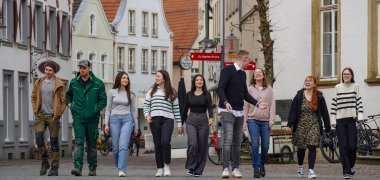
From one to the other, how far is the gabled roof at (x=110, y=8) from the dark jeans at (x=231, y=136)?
67509 mm

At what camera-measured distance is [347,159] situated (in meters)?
22.7

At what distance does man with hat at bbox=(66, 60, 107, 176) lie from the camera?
22016mm

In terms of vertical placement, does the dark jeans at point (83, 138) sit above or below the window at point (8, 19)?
below

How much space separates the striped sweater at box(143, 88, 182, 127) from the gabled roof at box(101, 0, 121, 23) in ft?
218

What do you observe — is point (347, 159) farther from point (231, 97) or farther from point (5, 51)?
point (5, 51)

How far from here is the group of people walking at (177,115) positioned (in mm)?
22047

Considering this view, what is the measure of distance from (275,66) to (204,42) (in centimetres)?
644

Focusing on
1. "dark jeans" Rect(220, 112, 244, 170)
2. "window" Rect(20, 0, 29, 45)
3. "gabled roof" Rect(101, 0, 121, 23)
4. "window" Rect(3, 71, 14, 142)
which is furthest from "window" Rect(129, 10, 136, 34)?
"dark jeans" Rect(220, 112, 244, 170)

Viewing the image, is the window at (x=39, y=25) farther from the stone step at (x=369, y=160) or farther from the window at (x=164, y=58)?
the window at (x=164, y=58)

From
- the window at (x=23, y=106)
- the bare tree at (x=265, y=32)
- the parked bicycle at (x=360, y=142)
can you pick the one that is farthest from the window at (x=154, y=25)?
the parked bicycle at (x=360, y=142)

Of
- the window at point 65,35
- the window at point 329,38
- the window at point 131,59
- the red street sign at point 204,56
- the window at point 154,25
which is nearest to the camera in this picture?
the red street sign at point 204,56

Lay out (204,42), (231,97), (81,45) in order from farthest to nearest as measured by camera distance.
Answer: (81,45), (204,42), (231,97)

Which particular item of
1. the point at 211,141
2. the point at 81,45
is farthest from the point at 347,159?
the point at 81,45

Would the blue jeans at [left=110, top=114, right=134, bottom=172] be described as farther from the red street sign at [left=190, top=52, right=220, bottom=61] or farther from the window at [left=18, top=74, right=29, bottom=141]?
the window at [left=18, top=74, right=29, bottom=141]
